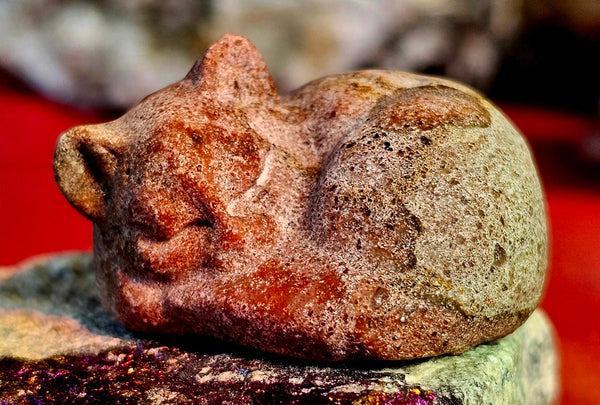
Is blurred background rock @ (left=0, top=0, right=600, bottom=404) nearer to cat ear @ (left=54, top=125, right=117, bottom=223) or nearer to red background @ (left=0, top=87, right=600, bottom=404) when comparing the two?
red background @ (left=0, top=87, right=600, bottom=404)

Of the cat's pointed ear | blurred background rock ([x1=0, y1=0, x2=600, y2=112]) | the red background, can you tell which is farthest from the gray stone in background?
the cat's pointed ear

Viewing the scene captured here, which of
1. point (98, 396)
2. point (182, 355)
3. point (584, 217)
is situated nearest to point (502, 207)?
point (182, 355)

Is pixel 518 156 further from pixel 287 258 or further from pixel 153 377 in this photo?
pixel 153 377

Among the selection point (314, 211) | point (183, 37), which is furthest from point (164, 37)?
point (314, 211)

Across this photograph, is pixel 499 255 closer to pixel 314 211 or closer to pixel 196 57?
pixel 314 211

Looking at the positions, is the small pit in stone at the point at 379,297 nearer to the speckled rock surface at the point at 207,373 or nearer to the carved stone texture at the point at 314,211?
the carved stone texture at the point at 314,211

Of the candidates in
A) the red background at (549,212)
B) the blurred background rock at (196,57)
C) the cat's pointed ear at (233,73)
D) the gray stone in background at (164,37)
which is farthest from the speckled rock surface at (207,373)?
the gray stone in background at (164,37)
